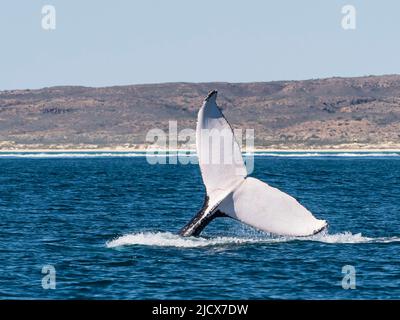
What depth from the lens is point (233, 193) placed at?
23312mm

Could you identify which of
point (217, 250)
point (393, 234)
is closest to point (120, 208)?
point (393, 234)

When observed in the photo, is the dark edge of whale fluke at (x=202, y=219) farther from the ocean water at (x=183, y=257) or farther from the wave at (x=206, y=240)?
the wave at (x=206, y=240)

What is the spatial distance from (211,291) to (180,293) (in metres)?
0.81

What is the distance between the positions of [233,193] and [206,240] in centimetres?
958

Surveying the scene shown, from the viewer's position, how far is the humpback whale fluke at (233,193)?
2214cm

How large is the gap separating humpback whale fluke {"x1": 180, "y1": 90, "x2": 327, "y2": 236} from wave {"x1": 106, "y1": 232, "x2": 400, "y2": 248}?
846 centimetres

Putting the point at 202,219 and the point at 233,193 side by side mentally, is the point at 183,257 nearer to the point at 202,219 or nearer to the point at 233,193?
the point at 202,219

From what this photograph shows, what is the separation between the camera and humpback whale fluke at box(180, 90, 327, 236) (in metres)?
22.1

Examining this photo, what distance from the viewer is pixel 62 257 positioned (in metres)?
32.3

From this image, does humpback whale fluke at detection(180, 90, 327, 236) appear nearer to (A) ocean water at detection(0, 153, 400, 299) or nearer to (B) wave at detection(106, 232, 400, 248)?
(A) ocean water at detection(0, 153, 400, 299)

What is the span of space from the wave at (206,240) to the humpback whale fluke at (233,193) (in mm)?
8456

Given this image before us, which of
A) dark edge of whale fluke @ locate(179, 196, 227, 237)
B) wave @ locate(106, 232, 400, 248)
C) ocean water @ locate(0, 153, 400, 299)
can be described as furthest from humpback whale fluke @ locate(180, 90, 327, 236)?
wave @ locate(106, 232, 400, 248)

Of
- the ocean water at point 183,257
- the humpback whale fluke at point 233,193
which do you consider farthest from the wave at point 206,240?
the humpback whale fluke at point 233,193

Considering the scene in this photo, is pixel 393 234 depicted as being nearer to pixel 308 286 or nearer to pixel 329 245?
pixel 329 245
